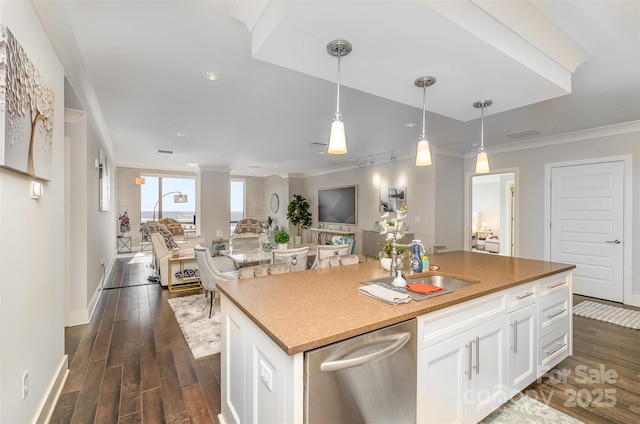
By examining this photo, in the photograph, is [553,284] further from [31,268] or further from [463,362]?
[31,268]

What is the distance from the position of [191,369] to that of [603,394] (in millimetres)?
3247

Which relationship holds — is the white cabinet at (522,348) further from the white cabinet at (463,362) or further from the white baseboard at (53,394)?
the white baseboard at (53,394)

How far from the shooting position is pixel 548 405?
2082 mm

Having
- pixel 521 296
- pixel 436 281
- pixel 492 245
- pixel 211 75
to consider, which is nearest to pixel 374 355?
pixel 436 281

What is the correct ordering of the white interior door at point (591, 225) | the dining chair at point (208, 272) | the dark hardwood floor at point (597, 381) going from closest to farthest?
the dark hardwood floor at point (597, 381)
the dining chair at point (208, 272)
the white interior door at point (591, 225)

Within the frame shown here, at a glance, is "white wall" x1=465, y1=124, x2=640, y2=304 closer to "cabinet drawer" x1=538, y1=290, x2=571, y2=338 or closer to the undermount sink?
"cabinet drawer" x1=538, y1=290, x2=571, y2=338

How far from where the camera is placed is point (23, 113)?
151 centimetres

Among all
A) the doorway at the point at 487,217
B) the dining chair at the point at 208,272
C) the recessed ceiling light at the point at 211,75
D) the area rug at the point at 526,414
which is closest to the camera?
the area rug at the point at 526,414

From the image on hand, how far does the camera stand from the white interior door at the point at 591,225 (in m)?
4.25

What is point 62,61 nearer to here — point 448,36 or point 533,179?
point 448,36

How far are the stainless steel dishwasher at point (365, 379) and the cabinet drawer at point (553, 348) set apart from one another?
1490 millimetres

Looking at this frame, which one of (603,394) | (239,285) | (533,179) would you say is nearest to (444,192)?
(533,179)

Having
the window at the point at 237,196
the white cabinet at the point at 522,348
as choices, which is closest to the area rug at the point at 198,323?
the white cabinet at the point at 522,348

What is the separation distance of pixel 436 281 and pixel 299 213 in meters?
7.25
